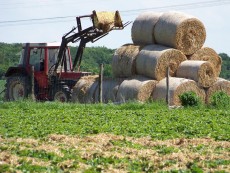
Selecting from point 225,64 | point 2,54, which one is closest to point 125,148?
point 225,64

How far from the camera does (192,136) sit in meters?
14.8

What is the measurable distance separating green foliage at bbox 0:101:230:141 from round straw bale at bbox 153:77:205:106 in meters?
1.22

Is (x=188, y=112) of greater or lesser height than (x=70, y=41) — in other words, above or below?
below

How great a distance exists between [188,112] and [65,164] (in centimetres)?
1018

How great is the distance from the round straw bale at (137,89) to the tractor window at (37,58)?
4.57 m

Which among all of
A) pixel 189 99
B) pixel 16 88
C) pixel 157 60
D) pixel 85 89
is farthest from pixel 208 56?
pixel 16 88

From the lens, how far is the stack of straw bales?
23.6 metres

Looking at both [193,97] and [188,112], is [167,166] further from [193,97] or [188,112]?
[193,97]

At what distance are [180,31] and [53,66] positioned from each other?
5.92m

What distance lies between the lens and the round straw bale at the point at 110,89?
974 inches

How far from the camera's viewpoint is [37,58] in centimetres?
2791

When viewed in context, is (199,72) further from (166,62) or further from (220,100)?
(220,100)

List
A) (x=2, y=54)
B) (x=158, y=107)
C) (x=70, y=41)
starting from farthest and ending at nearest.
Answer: (x=2, y=54) → (x=70, y=41) → (x=158, y=107)

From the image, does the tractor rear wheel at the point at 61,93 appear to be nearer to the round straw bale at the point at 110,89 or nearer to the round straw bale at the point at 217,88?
the round straw bale at the point at 110,89
